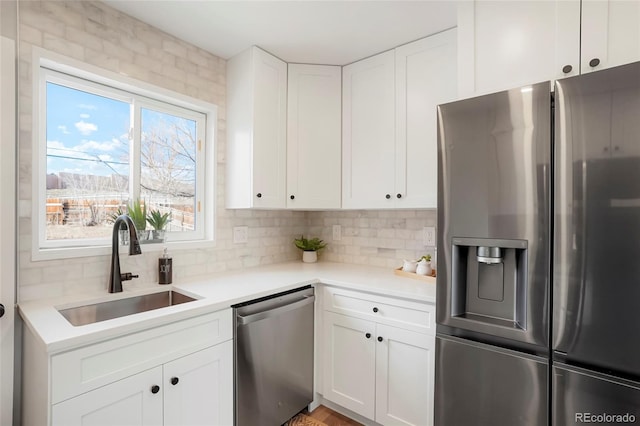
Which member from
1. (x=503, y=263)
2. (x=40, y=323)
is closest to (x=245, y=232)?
(x=40, y=323)

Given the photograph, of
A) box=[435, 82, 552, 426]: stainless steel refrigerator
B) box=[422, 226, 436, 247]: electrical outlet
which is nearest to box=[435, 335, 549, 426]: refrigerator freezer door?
box=[435, 82, 552, 426]: stainless steel refrigerator

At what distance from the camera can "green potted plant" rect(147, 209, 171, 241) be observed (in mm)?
1902

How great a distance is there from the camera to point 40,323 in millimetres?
1226

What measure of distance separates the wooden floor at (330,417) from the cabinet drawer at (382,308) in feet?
2.24

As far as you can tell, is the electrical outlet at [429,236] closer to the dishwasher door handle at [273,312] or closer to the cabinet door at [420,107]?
the cabinet door at [420,107]

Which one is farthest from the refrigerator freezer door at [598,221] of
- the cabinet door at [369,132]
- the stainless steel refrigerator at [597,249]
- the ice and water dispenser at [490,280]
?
the cabinet door at [369,132]

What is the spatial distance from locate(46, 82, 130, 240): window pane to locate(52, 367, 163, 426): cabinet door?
2.93ft

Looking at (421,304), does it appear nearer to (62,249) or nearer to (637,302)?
(637,302)

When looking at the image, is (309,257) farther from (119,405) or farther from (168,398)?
(119,405)

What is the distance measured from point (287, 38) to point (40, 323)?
1926mm

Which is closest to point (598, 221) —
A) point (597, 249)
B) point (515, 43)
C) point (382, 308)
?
point (597, 249)

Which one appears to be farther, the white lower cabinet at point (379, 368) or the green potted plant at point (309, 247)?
the green potted plant at point (309, 247)

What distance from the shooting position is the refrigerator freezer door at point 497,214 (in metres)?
1.19

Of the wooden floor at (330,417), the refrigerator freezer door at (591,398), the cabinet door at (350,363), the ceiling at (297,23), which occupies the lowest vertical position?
the wooden floor at (330,417)
